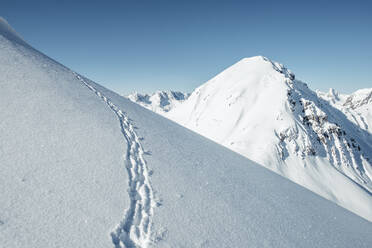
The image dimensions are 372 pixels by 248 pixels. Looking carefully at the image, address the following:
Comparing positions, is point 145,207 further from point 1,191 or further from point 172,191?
point 1,191

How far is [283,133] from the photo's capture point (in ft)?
225

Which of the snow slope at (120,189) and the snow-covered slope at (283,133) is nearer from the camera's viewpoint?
the snow slope at (120,189)

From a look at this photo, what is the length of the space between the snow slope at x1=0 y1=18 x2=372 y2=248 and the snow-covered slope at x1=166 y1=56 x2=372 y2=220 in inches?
2008

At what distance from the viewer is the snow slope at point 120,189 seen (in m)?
4.09

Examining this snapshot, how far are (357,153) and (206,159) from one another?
102 m

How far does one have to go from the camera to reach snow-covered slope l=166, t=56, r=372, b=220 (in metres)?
56.3

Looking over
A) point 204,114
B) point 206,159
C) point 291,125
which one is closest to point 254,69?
point 204,114

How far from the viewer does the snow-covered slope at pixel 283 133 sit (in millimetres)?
56344

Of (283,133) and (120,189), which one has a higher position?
(120,189)

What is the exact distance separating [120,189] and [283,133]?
71690 mm

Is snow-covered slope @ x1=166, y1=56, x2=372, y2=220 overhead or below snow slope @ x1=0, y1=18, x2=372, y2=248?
below

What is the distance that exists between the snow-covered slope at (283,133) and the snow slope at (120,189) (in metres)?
51.0

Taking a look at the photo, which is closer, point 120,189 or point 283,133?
point 120,189

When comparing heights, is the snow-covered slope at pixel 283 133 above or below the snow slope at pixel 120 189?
below
